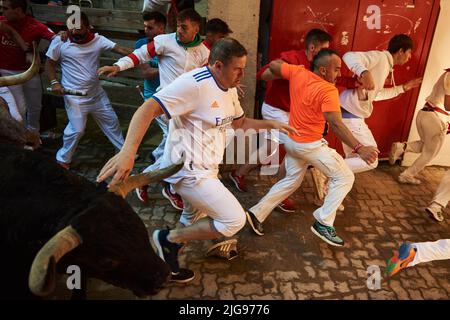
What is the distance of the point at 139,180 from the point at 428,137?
16.4 feet

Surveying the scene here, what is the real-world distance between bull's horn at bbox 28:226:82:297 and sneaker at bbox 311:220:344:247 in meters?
3.05

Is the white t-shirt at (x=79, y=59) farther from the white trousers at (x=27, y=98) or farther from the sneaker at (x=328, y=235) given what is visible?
the sneaker at (x=328, y=235)

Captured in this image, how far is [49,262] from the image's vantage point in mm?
2188

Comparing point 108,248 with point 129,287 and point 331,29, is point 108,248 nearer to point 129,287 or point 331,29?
point 129,287

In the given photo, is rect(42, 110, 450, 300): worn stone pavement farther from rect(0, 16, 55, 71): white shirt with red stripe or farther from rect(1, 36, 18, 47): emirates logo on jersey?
rect(1, 36, 18, 47): emirates logo on jersey

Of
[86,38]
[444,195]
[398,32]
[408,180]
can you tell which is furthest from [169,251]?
[398,32]

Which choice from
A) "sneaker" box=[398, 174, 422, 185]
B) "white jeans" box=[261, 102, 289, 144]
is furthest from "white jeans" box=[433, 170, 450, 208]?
"white jeans" box=[261, 102, 289, 144]

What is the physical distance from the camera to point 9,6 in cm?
555

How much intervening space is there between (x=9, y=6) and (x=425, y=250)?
5.93 m

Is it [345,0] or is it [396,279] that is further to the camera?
[345,0]

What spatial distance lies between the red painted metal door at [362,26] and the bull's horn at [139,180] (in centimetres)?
359

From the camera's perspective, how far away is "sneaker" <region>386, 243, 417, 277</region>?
409cm
